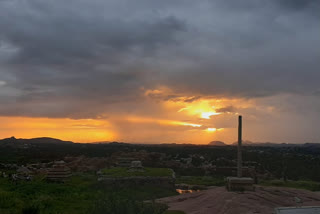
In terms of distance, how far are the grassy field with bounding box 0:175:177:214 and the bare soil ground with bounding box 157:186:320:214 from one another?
289 cm

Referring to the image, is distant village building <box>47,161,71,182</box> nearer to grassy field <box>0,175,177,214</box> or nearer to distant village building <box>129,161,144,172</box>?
grassy field <box>0,175,177,214</box>

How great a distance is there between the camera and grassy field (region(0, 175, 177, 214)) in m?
11.6

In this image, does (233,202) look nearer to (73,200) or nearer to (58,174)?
(73,200)

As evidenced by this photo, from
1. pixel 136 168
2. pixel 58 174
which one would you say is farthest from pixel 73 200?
pixel 136 168

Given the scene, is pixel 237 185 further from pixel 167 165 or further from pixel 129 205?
pixel 167 165

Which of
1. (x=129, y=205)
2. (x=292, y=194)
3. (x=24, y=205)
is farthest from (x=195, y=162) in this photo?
(x=129, y=205)

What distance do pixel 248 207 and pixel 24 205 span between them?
1290cm

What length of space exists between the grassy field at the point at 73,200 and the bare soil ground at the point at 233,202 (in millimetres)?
2891

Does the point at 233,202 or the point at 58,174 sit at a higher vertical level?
the point at 58,174

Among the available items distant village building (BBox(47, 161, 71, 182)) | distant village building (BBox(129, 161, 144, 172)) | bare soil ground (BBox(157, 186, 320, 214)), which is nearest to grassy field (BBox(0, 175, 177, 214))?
distant village building (BBox(47, 161, 71, 182))

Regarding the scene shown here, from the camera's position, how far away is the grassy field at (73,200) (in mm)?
11578

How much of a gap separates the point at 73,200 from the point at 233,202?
34.1 ft

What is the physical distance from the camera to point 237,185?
25.6 meters

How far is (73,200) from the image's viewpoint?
23.0m
